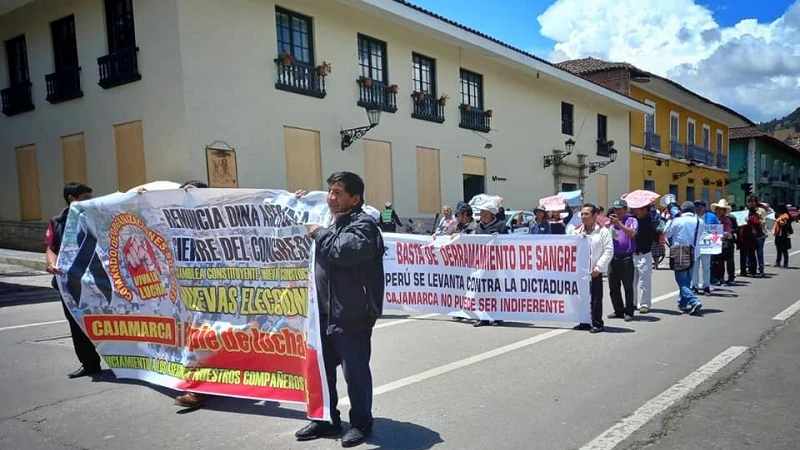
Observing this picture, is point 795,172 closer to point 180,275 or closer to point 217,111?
point 217,111

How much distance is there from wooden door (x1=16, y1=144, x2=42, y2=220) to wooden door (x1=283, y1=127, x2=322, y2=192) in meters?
8.49

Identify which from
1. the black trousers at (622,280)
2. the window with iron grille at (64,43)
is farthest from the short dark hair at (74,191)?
the window with iron grille at (64,43)

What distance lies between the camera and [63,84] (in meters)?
15.8

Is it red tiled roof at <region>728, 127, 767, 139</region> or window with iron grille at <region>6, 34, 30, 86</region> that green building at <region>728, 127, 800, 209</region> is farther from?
window with iron grille at <region>6, 34, 30, 86</region>

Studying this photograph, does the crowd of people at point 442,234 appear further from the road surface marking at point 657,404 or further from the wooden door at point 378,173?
the road surface marking at point 657,404

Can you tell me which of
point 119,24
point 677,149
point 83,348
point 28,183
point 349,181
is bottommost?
point 83,348

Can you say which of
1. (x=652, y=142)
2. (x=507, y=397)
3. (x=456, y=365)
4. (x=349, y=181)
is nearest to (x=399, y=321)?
(x=456, y=365)

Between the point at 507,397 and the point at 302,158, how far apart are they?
1189 centimetres

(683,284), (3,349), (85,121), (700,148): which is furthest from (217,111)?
(700,148)

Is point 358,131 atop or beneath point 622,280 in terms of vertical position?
atop

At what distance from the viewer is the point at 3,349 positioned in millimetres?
6770

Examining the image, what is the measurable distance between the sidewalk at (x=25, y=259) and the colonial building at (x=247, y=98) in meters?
1.44

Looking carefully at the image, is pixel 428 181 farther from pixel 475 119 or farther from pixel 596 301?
pixel 596 301

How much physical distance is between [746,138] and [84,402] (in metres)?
55.6
